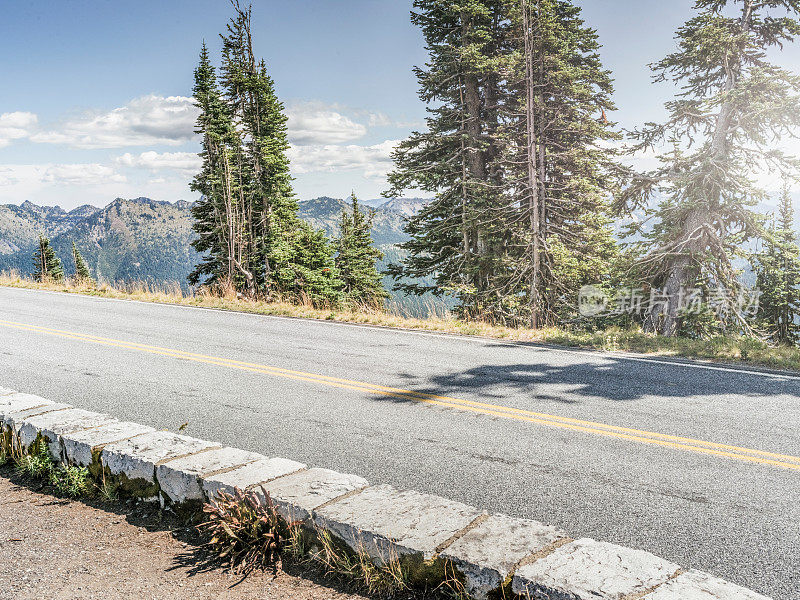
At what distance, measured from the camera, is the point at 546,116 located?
19.7 meters

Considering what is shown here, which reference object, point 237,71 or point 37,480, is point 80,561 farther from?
point 237,71

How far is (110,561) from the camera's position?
3.01 meters

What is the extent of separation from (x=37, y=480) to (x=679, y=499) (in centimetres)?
492

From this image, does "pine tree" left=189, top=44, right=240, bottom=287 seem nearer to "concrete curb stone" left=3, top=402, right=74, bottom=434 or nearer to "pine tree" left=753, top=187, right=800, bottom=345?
"concrete curb stone" left=3, top=402, right=74, bottom=434

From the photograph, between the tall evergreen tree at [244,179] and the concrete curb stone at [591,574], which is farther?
the tall evergreen tree at [244,179]

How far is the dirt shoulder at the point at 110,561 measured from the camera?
2.71 m

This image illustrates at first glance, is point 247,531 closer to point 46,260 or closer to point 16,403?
point 16,403

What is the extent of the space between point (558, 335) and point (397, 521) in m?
8.24

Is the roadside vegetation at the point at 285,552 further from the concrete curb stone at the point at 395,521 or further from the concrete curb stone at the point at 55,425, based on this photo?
the concrete curb stone at the point at 55,425

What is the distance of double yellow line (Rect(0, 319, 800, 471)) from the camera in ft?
13.9

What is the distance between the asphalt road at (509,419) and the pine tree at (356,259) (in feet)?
91.7

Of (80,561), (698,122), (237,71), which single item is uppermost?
(237,71)

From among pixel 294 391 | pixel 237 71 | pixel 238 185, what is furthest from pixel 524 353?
pixel 237 71

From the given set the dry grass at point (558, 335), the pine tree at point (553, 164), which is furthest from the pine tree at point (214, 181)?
the pine tree at point (553, 164)
